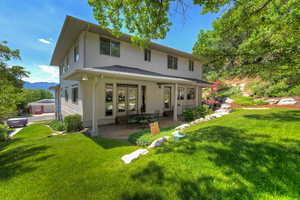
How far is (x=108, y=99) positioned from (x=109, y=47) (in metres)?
3.39

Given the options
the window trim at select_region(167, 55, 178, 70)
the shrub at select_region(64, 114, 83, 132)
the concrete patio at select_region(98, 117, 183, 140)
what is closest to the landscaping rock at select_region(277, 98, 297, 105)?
the window trim at select_region(167, 55, 178, 70)

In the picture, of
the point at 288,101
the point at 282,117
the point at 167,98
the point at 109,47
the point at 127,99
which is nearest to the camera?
the point at 282,117

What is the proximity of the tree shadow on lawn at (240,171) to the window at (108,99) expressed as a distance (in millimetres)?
5881

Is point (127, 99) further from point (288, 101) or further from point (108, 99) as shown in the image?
point (288, 101)

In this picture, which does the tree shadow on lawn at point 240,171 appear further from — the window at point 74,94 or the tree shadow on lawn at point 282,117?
the window at point 74,94

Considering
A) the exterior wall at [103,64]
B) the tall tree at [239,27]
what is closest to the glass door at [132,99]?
the exterior wall at [103,64]

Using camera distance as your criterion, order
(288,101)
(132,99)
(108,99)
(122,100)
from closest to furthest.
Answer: (108,99)
(122,100)
(132,99)
(288,101)

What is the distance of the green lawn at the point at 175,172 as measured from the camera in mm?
1946

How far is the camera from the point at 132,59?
905 cm

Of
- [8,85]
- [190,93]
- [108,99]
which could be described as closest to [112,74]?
[108,99]

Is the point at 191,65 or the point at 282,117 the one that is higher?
the point at 191,65

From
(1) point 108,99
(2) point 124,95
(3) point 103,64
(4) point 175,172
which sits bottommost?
(4) point 175,172

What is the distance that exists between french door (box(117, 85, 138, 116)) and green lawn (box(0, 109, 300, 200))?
5.29 meters

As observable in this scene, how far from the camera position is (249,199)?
1.74 m
